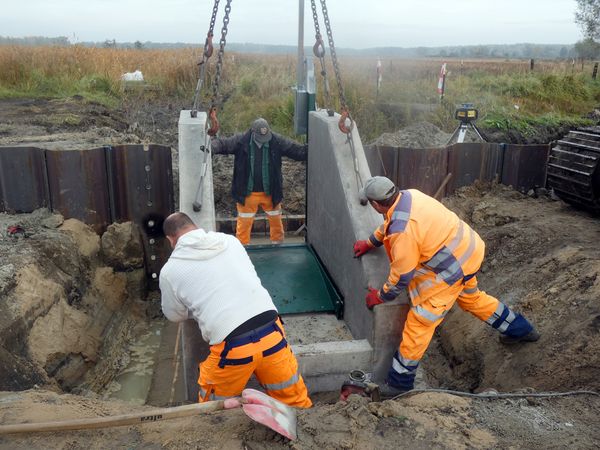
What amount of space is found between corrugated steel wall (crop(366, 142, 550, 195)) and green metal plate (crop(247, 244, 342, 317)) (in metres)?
1.78

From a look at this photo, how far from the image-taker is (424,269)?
14.8ft

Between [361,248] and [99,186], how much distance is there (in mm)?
3669

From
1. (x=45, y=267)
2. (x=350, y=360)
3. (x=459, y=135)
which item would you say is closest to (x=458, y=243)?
(x=350, y=360)

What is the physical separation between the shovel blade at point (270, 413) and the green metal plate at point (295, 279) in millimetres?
2750

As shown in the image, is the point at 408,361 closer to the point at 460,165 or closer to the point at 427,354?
the point at 427,354

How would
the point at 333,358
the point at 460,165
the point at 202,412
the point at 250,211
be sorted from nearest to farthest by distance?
the point at 202,412 → the point at 333,358 → the point at 250,211 → the point at 460,165

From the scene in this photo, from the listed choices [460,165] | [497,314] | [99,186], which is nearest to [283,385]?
[497,314]

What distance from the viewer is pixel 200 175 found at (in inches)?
231

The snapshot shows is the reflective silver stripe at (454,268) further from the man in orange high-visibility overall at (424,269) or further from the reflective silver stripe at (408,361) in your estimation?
the reflective silver stripe at (408,361)

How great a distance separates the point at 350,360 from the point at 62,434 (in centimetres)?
262

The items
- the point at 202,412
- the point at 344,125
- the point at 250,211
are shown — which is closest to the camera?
the point at 202,412

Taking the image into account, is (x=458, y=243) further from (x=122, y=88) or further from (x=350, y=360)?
(x=122, y=88)

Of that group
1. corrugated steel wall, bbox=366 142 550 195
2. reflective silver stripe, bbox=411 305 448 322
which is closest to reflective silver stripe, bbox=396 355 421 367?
reflective silver stripe, bbox=411 305 448 322

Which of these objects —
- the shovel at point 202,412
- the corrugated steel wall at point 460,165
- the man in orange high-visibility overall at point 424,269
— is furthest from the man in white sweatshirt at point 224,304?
the corrugated steel wall at point 460,165
